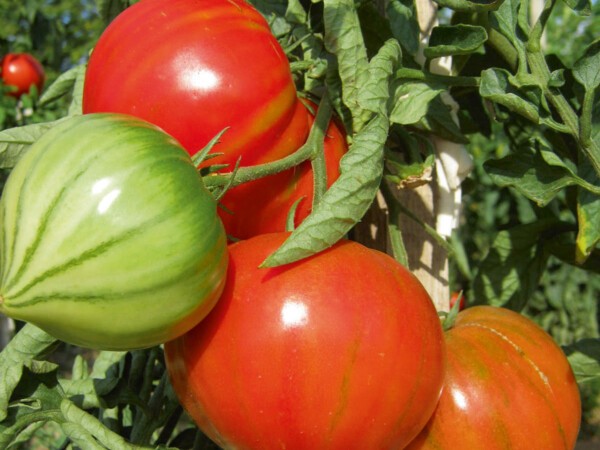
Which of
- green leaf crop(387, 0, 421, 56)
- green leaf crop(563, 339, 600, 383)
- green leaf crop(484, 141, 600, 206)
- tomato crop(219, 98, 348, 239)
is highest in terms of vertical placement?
green leaf crop(387, 0, 421, 56)

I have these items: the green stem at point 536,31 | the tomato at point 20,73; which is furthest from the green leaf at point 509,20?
the tomato at point 20,73

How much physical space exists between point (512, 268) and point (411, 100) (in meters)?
0.34

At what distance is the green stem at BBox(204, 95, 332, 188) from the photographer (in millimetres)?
602

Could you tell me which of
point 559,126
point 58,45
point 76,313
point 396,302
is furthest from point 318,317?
point 58,45

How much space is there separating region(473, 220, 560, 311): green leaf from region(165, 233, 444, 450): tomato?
35 centimetres

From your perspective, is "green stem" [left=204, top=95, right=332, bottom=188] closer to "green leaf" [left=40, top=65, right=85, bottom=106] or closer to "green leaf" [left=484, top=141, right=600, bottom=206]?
"green leaf" [left=484, top=141, right=600, bottom=206]

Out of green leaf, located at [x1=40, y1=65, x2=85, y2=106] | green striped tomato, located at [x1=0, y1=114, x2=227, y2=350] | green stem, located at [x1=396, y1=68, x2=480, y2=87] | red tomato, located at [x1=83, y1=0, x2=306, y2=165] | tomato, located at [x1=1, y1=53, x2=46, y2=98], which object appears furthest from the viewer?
tomato, located at [x1=1, y1=53, x2=46, y2=98]

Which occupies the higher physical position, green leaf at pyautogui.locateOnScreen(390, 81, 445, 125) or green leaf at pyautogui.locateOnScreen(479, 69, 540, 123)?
green leaf at pyautogui.locateOnScreen(479, 69, 540, 123)

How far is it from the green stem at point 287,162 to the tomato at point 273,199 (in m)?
0.02

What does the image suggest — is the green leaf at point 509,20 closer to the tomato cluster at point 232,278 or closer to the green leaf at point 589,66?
the green leaf at point 589,66

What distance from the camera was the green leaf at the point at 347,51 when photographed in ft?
2.18

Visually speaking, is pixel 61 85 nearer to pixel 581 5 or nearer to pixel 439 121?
pixel 439 121

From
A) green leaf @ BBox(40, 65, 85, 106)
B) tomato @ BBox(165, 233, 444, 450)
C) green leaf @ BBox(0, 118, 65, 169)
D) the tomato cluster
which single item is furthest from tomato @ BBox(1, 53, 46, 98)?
tomato @ BBox(165, 233, 444, 450)

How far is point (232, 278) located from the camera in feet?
2.04
